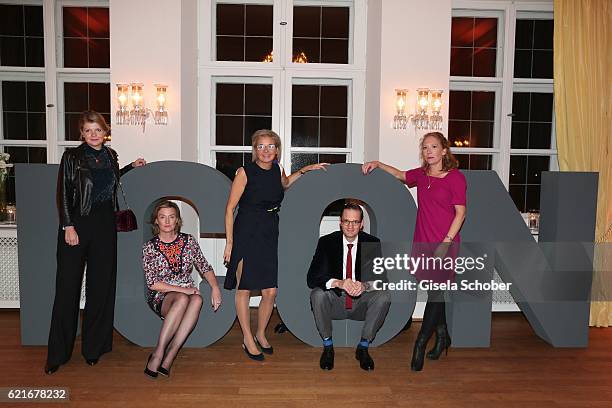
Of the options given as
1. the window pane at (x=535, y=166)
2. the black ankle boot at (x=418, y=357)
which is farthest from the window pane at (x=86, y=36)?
the window pane at (x=535, y=166)

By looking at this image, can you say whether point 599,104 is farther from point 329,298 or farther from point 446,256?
point 329,298

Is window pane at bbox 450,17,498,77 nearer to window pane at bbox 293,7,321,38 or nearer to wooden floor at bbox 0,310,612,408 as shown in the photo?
window pane at bbox 293,7,321,38

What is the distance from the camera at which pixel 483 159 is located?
197 inches

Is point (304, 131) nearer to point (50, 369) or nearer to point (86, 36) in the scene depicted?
point (86, 36)

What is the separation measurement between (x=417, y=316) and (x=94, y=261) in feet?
9.20

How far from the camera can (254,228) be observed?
3.12 meters

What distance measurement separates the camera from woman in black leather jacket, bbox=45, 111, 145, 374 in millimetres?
2915

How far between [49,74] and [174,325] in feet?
11.0

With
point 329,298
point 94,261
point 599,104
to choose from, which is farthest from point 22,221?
point 599,104

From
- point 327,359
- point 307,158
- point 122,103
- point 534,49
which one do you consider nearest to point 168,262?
point 327,359

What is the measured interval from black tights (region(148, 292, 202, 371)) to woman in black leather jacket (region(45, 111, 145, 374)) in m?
0.47

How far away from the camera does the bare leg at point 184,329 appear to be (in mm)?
2890

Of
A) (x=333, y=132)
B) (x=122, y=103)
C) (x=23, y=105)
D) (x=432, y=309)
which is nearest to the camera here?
(x=432, y=309)

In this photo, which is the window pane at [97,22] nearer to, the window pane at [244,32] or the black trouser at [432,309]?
the window pane at [244,32]
